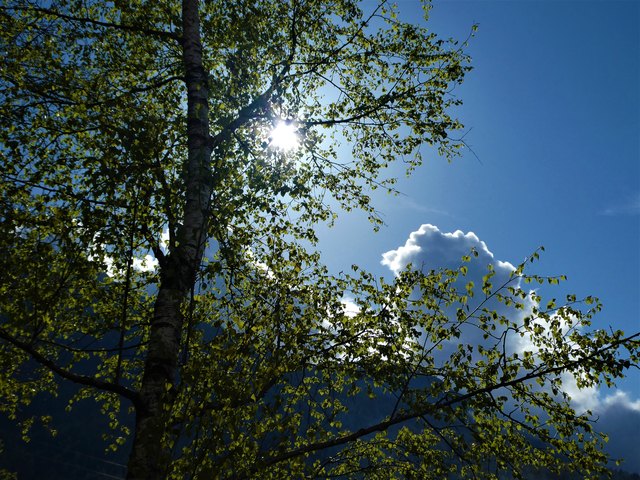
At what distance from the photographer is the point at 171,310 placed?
623 cm

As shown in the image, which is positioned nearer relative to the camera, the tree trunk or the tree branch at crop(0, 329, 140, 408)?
the tree trunk

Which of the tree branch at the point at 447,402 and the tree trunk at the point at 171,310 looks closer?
the tree trunk at the point at 171,310

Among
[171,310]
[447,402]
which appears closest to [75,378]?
[171,310]

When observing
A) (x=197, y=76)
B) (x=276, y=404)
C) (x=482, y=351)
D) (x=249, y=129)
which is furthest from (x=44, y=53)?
(x=482, y=351)

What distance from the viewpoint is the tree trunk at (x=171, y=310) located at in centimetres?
484

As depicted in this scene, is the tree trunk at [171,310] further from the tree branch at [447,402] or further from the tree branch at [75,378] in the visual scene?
the tree branch at [447,402]

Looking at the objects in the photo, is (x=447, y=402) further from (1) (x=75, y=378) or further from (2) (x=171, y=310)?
(1) (x=75, y=378)

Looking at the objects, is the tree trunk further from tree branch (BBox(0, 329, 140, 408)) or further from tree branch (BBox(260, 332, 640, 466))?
tree branch (BBox(260, 332, 640, 466))

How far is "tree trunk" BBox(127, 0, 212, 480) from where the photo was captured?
190 inches

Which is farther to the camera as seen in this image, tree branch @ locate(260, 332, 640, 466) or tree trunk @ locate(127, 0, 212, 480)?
tree branch @ locate(260, 332, 640, 466)

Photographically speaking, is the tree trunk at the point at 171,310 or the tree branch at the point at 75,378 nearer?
the tree trunk at the point at 171,310

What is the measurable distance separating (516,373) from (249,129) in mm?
9224

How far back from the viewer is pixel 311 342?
7.28 metres

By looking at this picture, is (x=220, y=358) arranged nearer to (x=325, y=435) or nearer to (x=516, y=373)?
(x=325, y=435)
